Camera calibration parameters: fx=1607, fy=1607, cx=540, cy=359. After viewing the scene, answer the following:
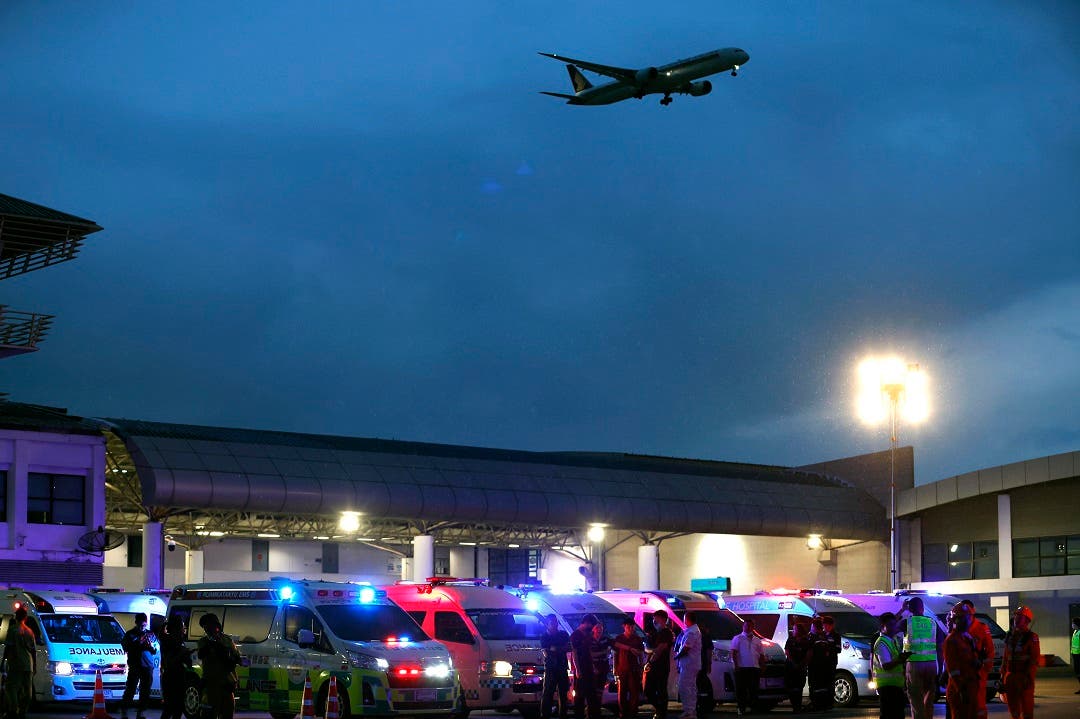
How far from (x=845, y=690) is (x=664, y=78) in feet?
54.7

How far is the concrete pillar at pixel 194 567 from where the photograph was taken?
51375mm

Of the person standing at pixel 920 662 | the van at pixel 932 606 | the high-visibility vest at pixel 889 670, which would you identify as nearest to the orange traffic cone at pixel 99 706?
the high-visibility vest at pixel 889 670

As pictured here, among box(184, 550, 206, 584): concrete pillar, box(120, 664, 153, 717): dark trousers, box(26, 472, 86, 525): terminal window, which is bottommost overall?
box(120, 664, 153, 717): dark trousers

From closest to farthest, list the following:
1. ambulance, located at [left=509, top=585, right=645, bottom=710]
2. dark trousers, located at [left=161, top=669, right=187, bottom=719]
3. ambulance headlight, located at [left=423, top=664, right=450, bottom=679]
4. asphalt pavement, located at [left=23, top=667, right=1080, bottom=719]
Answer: dark trousers, located at [left=161, top=669, right=187, bottom=719], ambulance headlight, located at [left=423, top=664, right=450, bottom=679], asphalt pavement, located at [left=23, top=667, right=1080, bottom=719], ambulance, located at [left=509, top=585, right=645, bottom=710]

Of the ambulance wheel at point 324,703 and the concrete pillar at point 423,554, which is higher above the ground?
the concrete pillar at point 423,554

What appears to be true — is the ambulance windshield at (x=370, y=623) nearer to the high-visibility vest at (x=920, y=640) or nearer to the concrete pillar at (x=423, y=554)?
the high-visibility vest at (x=920, y=640)

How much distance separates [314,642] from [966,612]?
8.48 m

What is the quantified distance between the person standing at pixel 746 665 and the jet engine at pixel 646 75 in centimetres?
1629

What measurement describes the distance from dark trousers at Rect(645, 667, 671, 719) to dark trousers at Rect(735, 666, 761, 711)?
374 centimetres

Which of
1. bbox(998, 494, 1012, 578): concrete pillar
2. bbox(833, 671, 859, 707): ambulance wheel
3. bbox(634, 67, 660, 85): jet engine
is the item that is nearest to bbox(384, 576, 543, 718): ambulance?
bbox(833, 671, 859, 707): ambulance wheel

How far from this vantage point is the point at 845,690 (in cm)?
2872

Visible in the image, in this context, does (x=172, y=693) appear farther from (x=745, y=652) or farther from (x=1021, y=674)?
(x=1021, y=674)

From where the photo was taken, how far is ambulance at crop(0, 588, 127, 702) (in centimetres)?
2612

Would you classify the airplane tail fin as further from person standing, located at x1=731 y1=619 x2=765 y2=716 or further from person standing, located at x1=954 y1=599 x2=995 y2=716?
person standing, located at x1=954 y1=599 x2=995 y2=716
